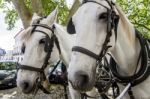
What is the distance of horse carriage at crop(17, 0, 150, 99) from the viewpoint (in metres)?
2.64

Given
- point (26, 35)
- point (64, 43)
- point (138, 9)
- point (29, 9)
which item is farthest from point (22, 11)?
point (138, 9)

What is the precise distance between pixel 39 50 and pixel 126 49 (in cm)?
147

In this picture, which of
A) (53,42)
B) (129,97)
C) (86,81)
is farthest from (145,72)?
(53,42)

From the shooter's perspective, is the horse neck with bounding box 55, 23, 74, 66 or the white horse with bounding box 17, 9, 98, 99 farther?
the horse neck with bounding box 55, 23, 74, 66

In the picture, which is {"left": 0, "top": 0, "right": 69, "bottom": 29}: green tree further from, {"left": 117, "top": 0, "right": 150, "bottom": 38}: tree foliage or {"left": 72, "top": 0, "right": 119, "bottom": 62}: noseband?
{"left": 72, "top": 0, "right": 119, "bottom": 62}: noseband

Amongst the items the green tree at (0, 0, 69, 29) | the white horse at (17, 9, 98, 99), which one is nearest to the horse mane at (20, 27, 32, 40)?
the white horse at (17, 9, 98, 99)

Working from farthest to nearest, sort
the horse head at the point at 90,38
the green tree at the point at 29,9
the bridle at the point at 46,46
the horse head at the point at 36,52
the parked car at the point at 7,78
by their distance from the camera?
the parked car at the point at 7,78 < the green tree at the point at 29,9 < the bridle at the point at 46,46 < the horse head at the point at 36,52 < the horse head at the point at 90,38

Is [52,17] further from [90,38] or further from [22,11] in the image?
[22,11]

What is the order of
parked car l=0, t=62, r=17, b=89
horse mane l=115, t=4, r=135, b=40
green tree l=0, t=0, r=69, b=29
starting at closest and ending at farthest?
horse mane l=115, t=4, r=135, b=40
green tree l=0, t=0, r=69, b=29
parked car l=0, t=62, r=17, b=89

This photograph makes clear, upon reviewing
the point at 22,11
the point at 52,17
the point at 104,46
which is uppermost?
the point at 22,11

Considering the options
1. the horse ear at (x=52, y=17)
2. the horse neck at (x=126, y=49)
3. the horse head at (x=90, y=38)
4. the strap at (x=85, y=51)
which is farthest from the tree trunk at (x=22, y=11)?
the strap at (x=85, y=51)

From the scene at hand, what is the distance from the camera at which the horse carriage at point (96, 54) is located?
2639mm

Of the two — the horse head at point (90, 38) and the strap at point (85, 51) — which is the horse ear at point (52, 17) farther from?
the strap at point (85, 51)

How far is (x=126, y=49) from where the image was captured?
10.3 ft
